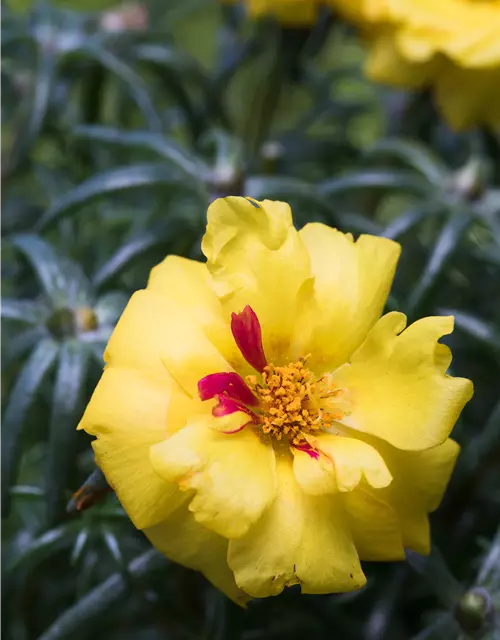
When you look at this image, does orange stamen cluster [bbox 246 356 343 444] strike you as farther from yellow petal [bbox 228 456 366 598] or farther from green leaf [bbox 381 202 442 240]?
green leaf [bbox 381 202 442 240]

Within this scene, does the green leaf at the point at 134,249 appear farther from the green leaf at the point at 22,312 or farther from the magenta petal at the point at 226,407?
the magenta petal at the point at 226,407

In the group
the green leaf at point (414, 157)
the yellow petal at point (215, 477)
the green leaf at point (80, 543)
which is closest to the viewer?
the yellow petal at point (215, 477)

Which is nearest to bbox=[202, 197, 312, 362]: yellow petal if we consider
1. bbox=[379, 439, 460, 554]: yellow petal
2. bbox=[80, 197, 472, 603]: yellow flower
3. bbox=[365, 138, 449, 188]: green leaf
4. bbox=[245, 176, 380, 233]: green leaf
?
bbox=[80, 197, 472, 603]: yellow flower

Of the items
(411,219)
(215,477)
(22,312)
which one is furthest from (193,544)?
(411,219)

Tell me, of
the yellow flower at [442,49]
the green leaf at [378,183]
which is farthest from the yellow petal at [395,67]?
the green leaf at [378,183]

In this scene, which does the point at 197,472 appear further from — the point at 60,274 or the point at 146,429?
the point at 60,274

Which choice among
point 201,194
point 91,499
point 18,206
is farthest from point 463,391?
point 18,206

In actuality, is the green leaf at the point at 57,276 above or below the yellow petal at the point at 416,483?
below
